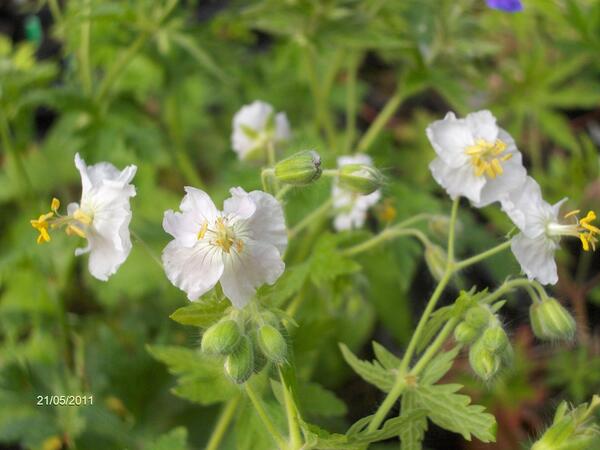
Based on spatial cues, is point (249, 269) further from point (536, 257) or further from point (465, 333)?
point (536, 257)

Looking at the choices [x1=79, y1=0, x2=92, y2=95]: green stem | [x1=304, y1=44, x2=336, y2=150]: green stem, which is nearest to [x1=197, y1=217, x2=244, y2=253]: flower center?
[x1=79, y1=0, x2=92, y2=95]: green stem

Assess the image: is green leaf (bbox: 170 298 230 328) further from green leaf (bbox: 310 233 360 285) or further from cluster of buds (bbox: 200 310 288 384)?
green leaf (bbox: 310 233 360 285)

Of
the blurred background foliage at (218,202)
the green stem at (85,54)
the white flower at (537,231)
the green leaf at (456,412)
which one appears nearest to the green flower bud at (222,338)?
the blurred background foliage at (218,202)

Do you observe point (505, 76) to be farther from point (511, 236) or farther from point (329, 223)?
point (511, 236)

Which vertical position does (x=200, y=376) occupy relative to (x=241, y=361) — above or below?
below

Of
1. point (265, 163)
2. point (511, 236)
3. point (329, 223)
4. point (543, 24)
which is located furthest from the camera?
point (543, 24)

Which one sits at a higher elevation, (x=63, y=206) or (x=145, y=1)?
(x=145, y=1)

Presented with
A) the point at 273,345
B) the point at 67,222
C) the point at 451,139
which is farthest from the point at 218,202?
the point at 273,345

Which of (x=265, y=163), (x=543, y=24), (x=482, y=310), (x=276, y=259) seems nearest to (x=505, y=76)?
(x=543, y=24)
